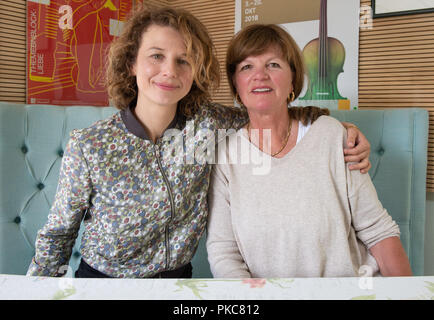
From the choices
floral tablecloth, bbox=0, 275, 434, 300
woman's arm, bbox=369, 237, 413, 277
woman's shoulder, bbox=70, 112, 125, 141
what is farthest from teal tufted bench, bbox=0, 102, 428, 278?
floral tablecloth, bbox=0, 275, 434, 300

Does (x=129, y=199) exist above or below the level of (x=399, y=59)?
below

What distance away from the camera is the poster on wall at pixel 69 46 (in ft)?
2.44

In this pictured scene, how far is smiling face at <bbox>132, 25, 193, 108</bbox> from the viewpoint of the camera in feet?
Answer: 2.10

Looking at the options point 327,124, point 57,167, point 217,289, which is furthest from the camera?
point 57,167

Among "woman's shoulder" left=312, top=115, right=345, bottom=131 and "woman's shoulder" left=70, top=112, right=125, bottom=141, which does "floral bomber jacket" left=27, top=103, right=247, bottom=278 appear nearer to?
"woman's shoulder" left=70, top=112, right=125, bottom=141

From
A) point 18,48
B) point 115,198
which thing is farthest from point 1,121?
point 115,198

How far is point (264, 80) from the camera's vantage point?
0.72 m

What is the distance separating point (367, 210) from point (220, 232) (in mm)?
302

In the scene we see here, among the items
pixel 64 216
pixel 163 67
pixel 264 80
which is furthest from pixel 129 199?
pixel 264 80

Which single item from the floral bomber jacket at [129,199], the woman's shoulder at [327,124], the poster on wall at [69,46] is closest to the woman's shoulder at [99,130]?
the floral bomber jacket at [129,199]

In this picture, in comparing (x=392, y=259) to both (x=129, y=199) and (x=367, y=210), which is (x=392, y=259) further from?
(x=129, y=199)

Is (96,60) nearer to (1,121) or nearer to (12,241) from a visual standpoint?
(1,121)

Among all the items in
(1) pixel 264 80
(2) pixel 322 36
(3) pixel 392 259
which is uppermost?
(2) pixel 322 36

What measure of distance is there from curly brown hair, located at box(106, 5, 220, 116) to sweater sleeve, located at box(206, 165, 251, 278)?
168 millimetres
